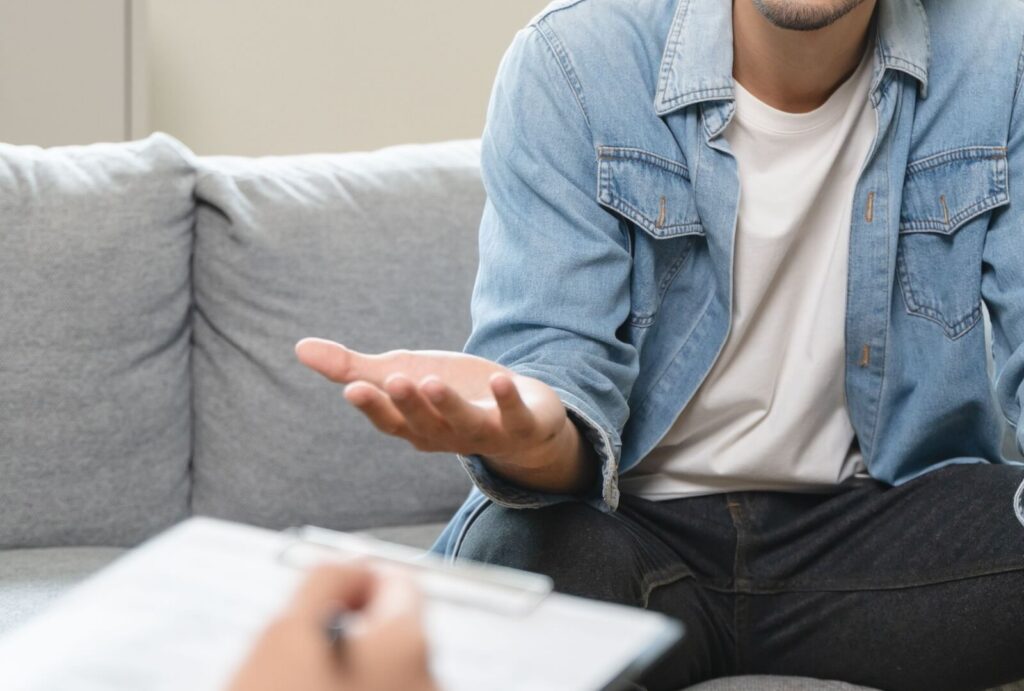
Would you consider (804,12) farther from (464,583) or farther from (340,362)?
(464,583)

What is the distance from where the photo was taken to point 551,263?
1.21 metres

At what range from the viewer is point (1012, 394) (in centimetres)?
130

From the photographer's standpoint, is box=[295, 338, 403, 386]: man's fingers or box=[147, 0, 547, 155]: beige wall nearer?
box=[295, 338, 403, 386]: man's fingers

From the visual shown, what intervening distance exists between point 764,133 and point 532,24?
0.25 metres

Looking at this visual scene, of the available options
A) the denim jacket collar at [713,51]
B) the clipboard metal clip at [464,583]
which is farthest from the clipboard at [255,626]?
the denim jacket collar at [713,51]

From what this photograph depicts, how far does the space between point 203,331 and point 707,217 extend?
684 mm

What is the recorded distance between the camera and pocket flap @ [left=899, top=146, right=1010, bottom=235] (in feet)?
4.34

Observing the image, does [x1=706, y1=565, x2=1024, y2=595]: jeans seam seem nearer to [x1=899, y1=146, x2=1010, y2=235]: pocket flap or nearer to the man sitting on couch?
the man sitting on couch

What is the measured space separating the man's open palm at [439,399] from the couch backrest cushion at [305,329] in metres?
0.64

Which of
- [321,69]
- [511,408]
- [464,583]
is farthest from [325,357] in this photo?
[321,69]

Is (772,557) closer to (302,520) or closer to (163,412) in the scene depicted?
(302,520)

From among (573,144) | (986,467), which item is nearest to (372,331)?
(573,144)

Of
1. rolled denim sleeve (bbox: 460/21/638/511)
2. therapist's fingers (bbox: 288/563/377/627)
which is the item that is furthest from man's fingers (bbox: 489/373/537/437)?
therapist's fingers (bbox: 288/563/377/627)

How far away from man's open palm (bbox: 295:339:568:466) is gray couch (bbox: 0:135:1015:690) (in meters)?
0.65
